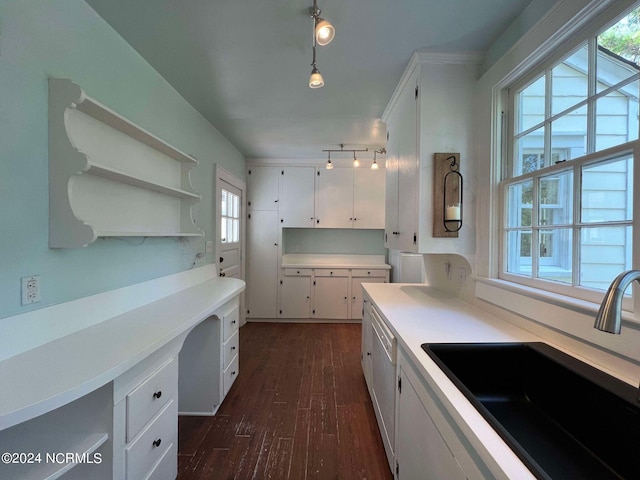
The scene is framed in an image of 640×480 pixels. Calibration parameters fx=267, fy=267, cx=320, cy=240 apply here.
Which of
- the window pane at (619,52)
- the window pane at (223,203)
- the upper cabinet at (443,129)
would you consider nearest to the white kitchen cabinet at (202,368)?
the window pane at (223,203)

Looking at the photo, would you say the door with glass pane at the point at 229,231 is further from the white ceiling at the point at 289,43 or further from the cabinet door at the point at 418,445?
the cabinet door at the point at 418,445

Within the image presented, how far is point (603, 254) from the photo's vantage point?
1.02 meters

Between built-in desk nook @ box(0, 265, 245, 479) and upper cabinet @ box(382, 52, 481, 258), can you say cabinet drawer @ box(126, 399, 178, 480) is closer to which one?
built-in desk nook @ box(0, 265, 245, 479)

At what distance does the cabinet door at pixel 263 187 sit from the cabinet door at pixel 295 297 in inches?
45.2

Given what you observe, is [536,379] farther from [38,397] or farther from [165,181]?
[165,181]

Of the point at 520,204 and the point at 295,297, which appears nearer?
the point at 520,204

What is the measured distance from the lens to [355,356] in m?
2.93

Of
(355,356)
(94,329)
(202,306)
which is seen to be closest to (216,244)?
(202,306)

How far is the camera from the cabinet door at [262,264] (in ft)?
13.1

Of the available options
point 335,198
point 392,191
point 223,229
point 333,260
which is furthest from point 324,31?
point 333,260

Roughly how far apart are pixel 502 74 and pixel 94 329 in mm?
2451

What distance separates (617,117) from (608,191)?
263 millimetres

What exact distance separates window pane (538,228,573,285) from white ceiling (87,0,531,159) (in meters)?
1.11

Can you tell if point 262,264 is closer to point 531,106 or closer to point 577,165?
point 531,106
